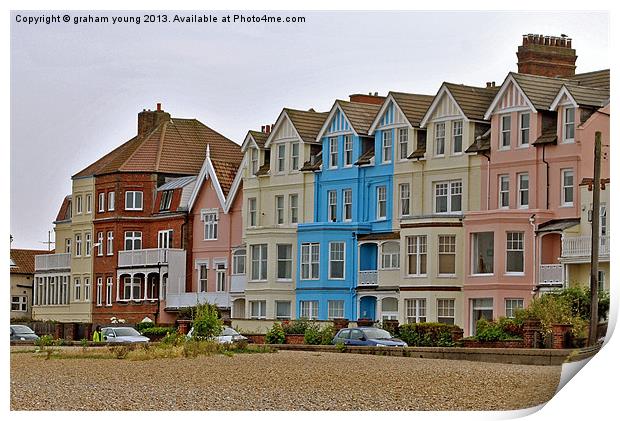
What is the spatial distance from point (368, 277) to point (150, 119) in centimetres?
571

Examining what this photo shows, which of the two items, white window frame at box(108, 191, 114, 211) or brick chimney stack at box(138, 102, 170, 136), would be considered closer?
brick chimney stack at box(138, 102, 170, 136)

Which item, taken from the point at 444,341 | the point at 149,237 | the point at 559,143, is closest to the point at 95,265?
the point at 149,237

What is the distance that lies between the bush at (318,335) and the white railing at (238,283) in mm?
1582

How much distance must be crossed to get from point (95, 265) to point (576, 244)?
9.57m

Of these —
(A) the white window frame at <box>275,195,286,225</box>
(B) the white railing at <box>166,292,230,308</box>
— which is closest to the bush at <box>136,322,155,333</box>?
(B) the white railing at <box>166,292,230,308</box>

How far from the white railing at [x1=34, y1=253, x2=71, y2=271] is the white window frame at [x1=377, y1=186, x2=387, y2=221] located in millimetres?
6021

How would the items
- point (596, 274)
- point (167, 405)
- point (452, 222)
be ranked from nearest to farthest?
point (167, 405) < point (596, 274) < point (452, 222)

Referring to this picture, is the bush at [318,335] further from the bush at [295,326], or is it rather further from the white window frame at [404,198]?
the white window frame at [404,198]

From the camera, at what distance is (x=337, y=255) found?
38969 millimetres

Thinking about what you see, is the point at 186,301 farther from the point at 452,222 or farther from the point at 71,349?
the point at 452,222

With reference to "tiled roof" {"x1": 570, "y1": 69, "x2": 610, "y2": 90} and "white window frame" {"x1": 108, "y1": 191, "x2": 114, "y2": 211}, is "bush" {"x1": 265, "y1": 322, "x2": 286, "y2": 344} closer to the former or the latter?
"white window frame" {"x1": 108, "y1": 191, "x2": 114, "y2": 211}

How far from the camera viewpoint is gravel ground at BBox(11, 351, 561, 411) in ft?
107

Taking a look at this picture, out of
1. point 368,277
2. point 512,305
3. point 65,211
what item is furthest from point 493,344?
point 65,211

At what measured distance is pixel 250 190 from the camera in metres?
39.9
